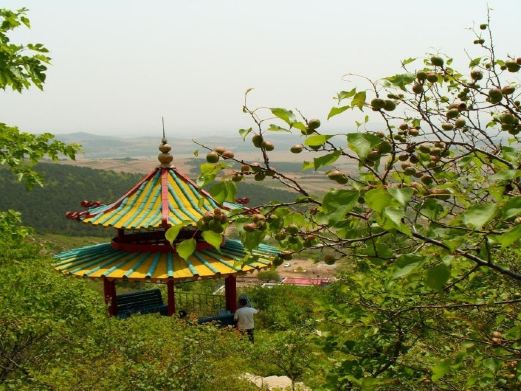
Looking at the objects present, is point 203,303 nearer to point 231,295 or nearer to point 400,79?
point 231,295

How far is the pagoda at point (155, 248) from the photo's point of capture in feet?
33.0

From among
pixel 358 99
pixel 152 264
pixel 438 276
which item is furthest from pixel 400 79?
pixel 152 264

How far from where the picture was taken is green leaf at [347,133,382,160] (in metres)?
1.66

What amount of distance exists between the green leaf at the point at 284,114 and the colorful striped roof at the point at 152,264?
742cm

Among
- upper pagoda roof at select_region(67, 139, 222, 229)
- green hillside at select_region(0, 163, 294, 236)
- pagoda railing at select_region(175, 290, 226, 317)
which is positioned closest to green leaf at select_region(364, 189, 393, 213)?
upper pagoda roof at select_region(67, 139, 222, 229)

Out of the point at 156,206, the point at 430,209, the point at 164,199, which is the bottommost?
the point at 156,206

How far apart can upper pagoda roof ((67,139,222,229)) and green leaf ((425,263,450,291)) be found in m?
8.57

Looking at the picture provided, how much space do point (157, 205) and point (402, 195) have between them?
1002 cm

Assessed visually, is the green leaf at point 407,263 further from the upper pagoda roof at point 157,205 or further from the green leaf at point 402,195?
the upper pagoda roof at point 157,205

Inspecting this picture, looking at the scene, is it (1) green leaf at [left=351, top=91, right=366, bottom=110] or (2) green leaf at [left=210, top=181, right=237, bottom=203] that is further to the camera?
(2) green leaf at [left=210, top=181, right=237, bottom=203]

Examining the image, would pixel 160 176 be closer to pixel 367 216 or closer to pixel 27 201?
pixel 367 216

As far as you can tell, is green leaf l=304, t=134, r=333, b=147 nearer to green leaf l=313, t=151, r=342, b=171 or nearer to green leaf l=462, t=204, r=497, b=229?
green leaf l=313, t=151, r=342, b=171

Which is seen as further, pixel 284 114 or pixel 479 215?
pixel 284 114

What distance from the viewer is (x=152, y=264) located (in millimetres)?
10352
